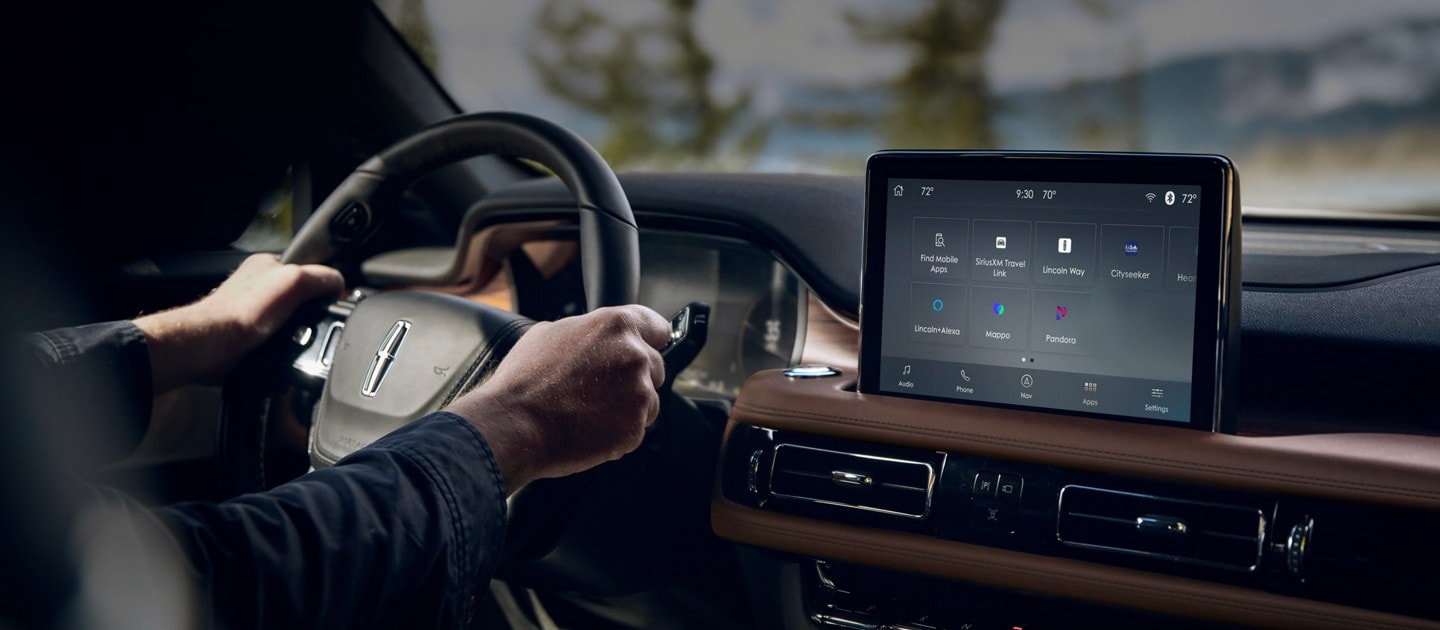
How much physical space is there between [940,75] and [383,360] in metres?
0.96

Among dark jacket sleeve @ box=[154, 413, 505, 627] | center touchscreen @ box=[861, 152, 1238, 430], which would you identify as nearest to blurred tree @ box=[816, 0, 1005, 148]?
center touchscreen @ box=[861, 152, 1238, 430]

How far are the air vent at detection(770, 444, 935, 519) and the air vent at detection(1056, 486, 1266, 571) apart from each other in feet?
0.48

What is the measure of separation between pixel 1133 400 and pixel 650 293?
0.89 meters

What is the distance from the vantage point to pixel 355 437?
115 centimetres

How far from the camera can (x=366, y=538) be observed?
795 millimetres

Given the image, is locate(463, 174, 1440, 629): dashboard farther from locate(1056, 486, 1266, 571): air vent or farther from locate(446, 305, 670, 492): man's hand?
locate(446, 305, 670, 492): man's hand

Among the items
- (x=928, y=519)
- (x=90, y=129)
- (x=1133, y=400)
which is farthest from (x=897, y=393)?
(x=90, y=129)

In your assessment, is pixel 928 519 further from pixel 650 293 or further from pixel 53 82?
pixel 53 82

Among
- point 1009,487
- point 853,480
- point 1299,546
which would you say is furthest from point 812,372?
point 1299,546

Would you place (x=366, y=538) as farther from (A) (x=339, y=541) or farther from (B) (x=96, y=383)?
(B) (x=96, y=383)

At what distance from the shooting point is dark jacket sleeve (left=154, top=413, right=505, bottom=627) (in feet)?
2.45

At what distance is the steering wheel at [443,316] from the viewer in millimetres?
1106

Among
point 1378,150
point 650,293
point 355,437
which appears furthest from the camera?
point 650,293

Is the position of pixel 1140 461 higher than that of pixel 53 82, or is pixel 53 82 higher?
pixel 53 82
